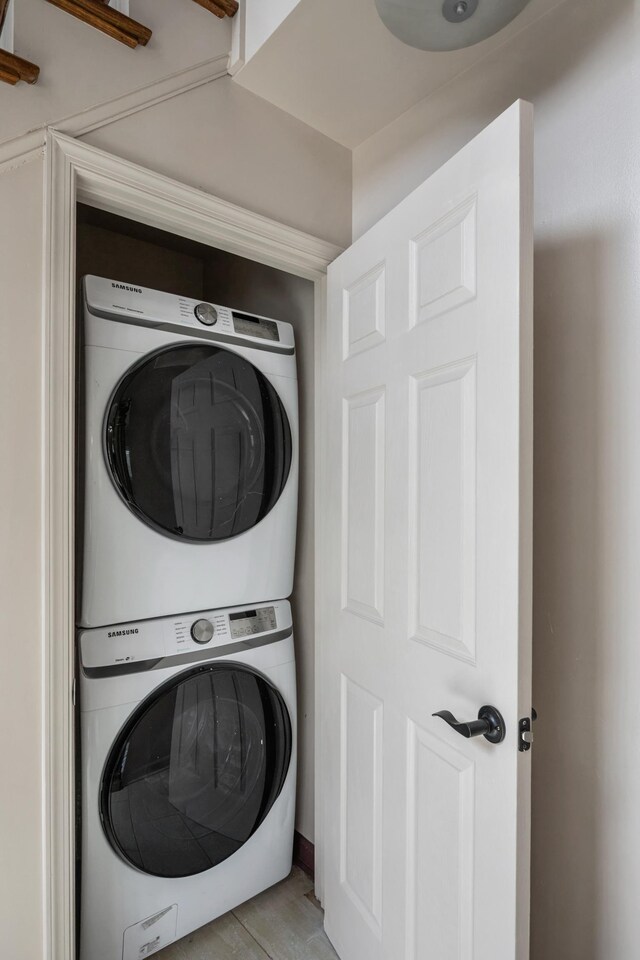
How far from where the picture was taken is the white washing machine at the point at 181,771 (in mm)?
1313

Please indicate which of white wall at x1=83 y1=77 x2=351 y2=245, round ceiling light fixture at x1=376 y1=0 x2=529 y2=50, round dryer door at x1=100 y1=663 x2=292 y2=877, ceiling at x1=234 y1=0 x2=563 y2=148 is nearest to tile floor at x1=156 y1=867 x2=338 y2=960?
round dryer door at x1=100 y1=663 x2=292 y2=877

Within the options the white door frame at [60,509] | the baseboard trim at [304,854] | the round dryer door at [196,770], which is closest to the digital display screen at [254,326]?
the white door frame at [60,509]

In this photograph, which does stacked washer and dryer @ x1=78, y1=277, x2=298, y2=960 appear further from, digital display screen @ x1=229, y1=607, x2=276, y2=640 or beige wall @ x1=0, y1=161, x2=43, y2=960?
beige wall @ x1=0, y1=161, x2=43, y2=960

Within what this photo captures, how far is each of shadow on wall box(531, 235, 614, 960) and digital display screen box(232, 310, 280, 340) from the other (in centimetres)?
81

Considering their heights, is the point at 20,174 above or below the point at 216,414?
above

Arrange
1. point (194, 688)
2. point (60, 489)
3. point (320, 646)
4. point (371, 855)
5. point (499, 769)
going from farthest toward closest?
point (320, 646) → point (194, 688) → point (371, 855) → point (60, 489) → point (499, 769)

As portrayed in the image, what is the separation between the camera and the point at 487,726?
90 cm

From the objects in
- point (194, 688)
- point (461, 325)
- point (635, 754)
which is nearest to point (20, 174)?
point (461, 325)

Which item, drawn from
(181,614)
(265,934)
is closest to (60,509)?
(181,614)

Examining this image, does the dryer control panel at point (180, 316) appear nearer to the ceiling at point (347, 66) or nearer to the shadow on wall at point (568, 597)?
the ceiling at point (347, 66)

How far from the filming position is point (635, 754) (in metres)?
0.98

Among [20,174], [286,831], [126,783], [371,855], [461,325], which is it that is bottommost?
[286,831]

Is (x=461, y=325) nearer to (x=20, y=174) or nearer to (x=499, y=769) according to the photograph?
(x=499, y=769)

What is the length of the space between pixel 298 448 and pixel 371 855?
3.69 ft
